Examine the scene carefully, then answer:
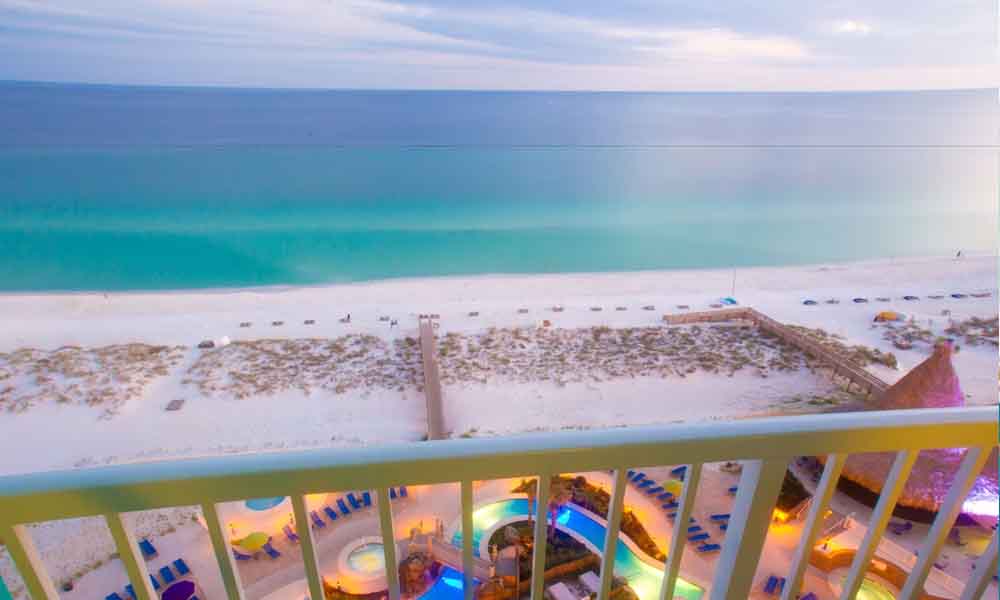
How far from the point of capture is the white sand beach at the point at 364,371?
316 inches

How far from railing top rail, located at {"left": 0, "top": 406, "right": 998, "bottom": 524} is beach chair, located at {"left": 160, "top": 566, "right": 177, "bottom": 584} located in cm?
532

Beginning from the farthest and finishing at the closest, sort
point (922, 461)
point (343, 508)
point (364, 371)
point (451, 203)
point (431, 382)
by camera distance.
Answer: point (451, 203)
point (364, 371)
point (431, 382)
point (343, 508)
point (922, 461)

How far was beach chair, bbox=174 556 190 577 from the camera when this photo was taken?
4.98 m

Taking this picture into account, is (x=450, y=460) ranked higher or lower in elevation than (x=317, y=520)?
higher

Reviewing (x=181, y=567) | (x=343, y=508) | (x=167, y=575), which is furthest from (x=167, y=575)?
(x=343, y=508)

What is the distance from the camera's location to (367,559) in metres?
4.99

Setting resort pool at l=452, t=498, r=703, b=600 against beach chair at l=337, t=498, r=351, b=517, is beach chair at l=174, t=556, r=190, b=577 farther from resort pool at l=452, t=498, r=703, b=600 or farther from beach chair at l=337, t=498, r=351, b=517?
resort pool at l=452, t=498, r=703, b=600

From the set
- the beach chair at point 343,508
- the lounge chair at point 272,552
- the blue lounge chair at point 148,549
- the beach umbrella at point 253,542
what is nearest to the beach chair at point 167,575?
the blue lounge chair at point 148,549

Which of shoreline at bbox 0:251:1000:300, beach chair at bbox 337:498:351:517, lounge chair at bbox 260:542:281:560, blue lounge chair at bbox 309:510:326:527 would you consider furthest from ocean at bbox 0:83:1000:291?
lounge chair at bbox 260:542:281:560

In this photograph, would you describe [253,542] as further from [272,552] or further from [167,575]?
[167,575]

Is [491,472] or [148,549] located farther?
[148,549]

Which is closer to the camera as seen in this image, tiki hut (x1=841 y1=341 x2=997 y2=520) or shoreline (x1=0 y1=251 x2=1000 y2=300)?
tiki hut (x1=841 y1=341 x2=997 y2=520)

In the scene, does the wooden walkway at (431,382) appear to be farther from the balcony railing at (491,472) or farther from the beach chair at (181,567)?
the balcony railing at (491,472)

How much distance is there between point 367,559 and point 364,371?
16.9 feet
